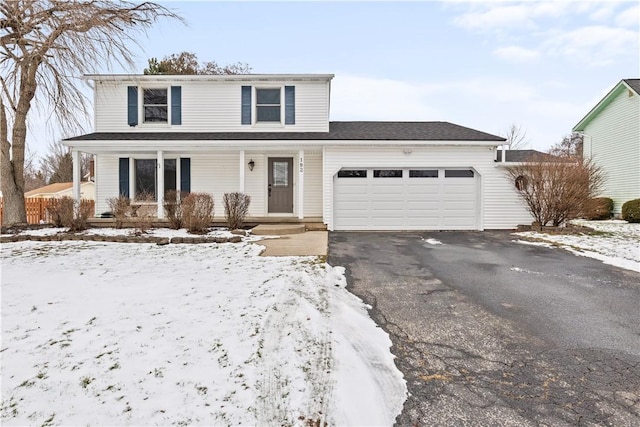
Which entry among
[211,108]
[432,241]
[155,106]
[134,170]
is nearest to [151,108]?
[155,106]

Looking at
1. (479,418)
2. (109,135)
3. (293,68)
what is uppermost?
(293,68)

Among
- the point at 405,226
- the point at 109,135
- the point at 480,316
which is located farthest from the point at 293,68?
the point at 480,316

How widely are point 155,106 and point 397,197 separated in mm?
9369

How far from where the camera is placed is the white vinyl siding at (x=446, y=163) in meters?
11.8

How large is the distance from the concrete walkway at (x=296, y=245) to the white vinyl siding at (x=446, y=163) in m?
2.46

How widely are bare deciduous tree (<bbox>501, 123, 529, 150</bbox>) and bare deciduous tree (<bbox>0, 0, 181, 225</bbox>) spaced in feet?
118

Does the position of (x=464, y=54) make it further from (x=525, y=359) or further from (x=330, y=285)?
(x=525, y=359)

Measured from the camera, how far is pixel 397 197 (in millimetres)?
11883

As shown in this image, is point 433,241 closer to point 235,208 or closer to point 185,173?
point 235,208

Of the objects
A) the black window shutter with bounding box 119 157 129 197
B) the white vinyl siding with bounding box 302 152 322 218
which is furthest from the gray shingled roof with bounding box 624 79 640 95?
the black window shutter with bounding box 119 157 129 197

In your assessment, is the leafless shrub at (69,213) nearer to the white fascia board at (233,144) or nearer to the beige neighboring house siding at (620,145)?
the white fascia board at (233,144)

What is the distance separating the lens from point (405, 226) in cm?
1189

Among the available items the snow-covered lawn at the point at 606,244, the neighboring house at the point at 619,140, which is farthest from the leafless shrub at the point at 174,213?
the neighboring house at the point at 619,140

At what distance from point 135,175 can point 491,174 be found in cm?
1242
